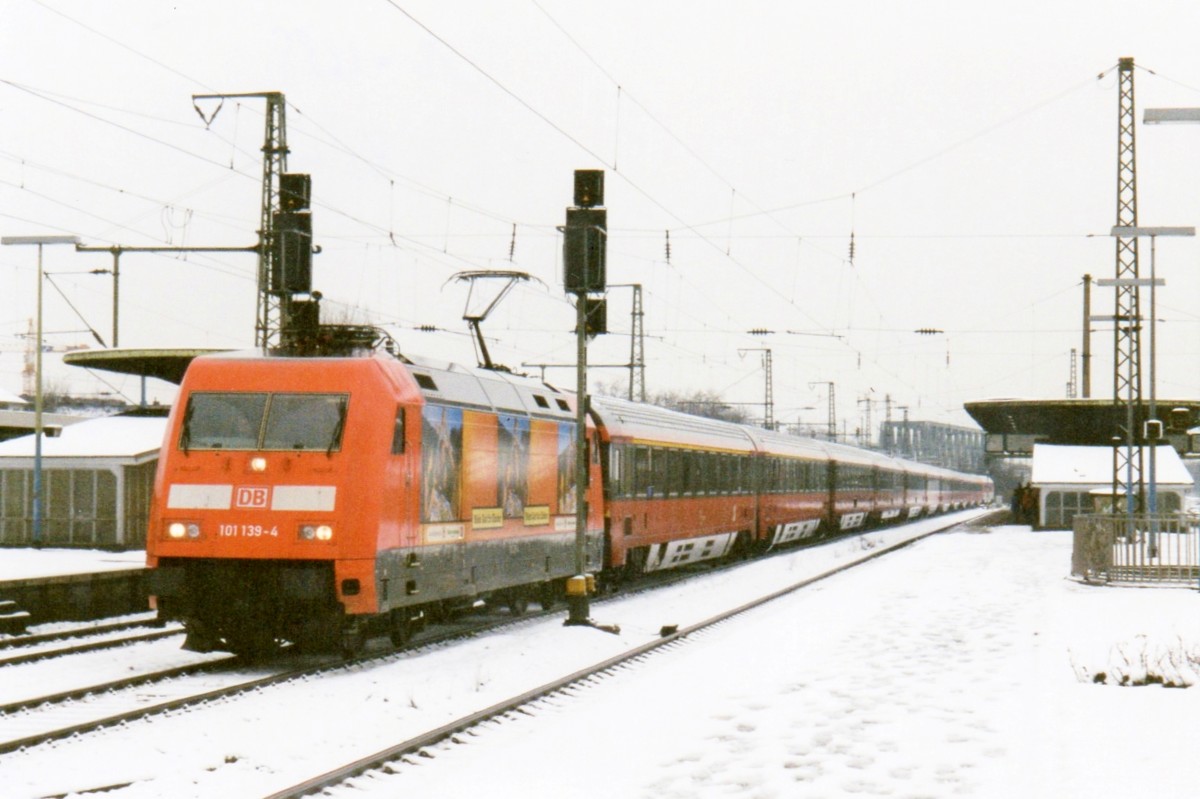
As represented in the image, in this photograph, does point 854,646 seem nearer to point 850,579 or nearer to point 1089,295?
point 850,579

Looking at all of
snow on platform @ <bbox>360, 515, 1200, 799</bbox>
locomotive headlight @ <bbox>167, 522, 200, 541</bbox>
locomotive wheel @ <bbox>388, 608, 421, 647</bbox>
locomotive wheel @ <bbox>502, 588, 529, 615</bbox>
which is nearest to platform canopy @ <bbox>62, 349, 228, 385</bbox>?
locomotive wheel @ <bbox>502, 588, 529, 615</bbox>

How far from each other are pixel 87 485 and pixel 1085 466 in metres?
36.8

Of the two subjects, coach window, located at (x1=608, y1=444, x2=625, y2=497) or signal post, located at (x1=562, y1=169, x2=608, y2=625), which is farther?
coach window, located at (x1=608, y1=444, x2=625, y2=497)

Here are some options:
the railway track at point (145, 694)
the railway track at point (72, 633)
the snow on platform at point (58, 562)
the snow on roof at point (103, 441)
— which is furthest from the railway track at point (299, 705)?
the snow on roof at point (103, 441)

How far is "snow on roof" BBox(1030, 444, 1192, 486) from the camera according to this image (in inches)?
1982

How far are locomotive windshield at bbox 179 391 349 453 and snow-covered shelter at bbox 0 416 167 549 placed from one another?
18.5 m

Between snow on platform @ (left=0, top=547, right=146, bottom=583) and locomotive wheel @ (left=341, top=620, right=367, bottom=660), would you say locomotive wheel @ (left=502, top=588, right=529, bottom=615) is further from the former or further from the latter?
snow on platform @ (left=0, top=547, right=146, bottom=583)

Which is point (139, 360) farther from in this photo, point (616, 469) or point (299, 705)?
point (299, 705)

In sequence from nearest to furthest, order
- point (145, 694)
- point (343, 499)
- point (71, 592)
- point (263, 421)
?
point (145, 694)
point (343, 499)
point (263, 421)
point (71, 592)

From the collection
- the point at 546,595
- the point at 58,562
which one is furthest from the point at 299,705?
the point at 58,562

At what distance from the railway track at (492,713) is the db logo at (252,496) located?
3.14 meters

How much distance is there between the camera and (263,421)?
13766 mm

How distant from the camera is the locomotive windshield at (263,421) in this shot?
13.6 metres

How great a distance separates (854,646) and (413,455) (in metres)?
5.02
